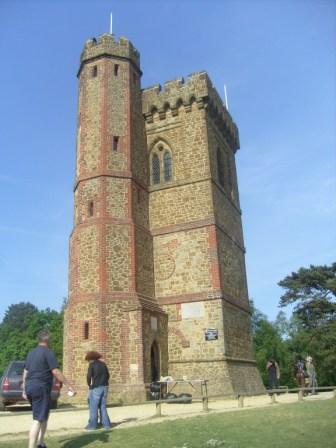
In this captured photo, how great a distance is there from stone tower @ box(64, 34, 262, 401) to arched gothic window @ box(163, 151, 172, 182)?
0.09 metres

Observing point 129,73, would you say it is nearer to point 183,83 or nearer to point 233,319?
point 183,83

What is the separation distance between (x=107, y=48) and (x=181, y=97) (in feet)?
15.4

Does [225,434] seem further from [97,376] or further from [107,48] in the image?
[107,48]

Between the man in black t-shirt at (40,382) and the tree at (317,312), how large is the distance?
90.5 ft

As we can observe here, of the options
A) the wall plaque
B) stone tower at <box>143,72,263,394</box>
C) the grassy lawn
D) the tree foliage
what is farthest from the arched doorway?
the tree foliage

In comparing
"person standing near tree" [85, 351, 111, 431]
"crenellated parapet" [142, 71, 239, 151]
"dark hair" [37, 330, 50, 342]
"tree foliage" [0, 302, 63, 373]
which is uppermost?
"crenellated parapet" [142, 71, 239, 151]

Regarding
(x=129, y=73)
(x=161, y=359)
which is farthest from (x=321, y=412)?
(x=129, y=73)

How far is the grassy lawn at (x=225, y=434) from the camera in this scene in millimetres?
6824

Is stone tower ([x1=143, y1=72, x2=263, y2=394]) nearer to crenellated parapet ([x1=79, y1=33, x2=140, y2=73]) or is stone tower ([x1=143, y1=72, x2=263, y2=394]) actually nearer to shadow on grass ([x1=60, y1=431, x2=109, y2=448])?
crenellated parapet ([x1=79, y1=33, x2=140, y2=73])

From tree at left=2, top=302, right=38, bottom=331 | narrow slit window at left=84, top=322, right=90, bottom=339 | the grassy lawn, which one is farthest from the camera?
tree at left=2, top=302, right=38, bottom=331

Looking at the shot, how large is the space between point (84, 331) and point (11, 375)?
4.87 metres

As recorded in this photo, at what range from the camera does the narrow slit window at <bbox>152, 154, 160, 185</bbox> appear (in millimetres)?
24216

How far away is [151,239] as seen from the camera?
22688 mm

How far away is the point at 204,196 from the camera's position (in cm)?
2238
